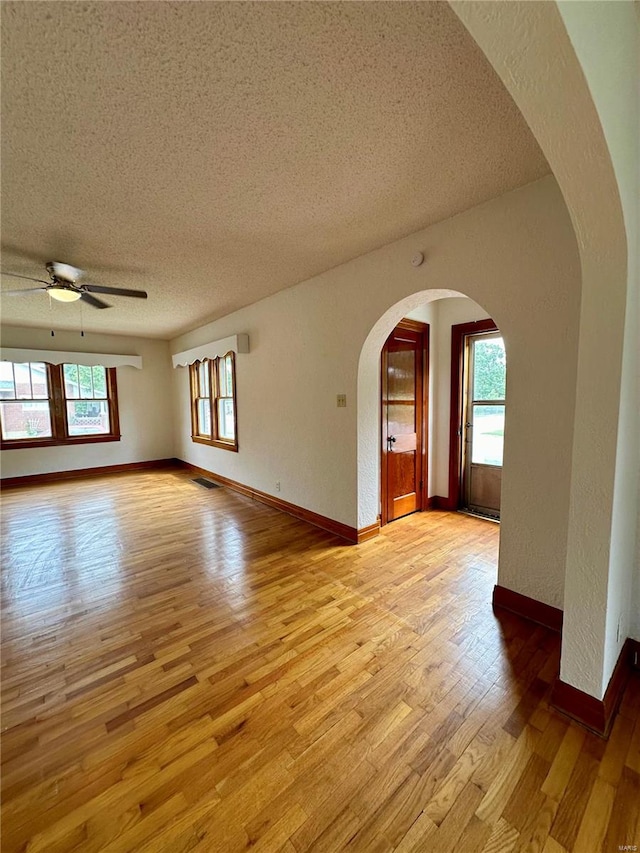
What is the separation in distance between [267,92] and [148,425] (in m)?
6.54

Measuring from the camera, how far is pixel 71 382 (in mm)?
6051

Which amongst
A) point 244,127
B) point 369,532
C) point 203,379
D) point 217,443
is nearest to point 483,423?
point 369,532

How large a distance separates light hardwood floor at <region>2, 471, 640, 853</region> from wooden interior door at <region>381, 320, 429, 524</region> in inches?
37.5

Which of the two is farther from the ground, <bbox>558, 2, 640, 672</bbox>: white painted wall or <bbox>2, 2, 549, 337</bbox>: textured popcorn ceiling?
<bbox>2, 2, 549, 337</bbox>: textured popcorn ceiling

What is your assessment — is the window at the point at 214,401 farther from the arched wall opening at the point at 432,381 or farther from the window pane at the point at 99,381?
the arched wall opening at the point at 432,381

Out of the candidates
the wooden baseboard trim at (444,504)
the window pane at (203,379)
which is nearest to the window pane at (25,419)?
the window pane at (203,379)

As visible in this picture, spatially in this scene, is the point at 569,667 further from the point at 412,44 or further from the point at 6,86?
the point at 6,86

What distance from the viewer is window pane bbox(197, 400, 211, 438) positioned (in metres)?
6.00

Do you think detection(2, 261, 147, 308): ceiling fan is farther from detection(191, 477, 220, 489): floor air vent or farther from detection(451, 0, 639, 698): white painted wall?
detection(451, 0, 639, 698): white painted wall

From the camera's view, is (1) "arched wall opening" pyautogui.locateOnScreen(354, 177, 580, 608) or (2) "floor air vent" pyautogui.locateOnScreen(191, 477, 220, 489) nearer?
(1) "arched wall opening" pyautogui.locateOnScreen(354, 177, 580, 608)

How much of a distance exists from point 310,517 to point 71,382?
5244 mm

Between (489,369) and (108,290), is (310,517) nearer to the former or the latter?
(489,369)

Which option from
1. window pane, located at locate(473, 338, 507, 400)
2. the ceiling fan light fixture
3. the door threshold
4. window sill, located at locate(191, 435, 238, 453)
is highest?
the ceiling fan light fixture

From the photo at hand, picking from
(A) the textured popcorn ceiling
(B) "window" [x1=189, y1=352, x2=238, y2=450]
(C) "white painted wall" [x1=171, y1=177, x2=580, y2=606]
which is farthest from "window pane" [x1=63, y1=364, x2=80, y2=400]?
(A) the textured popcorn ceiling
